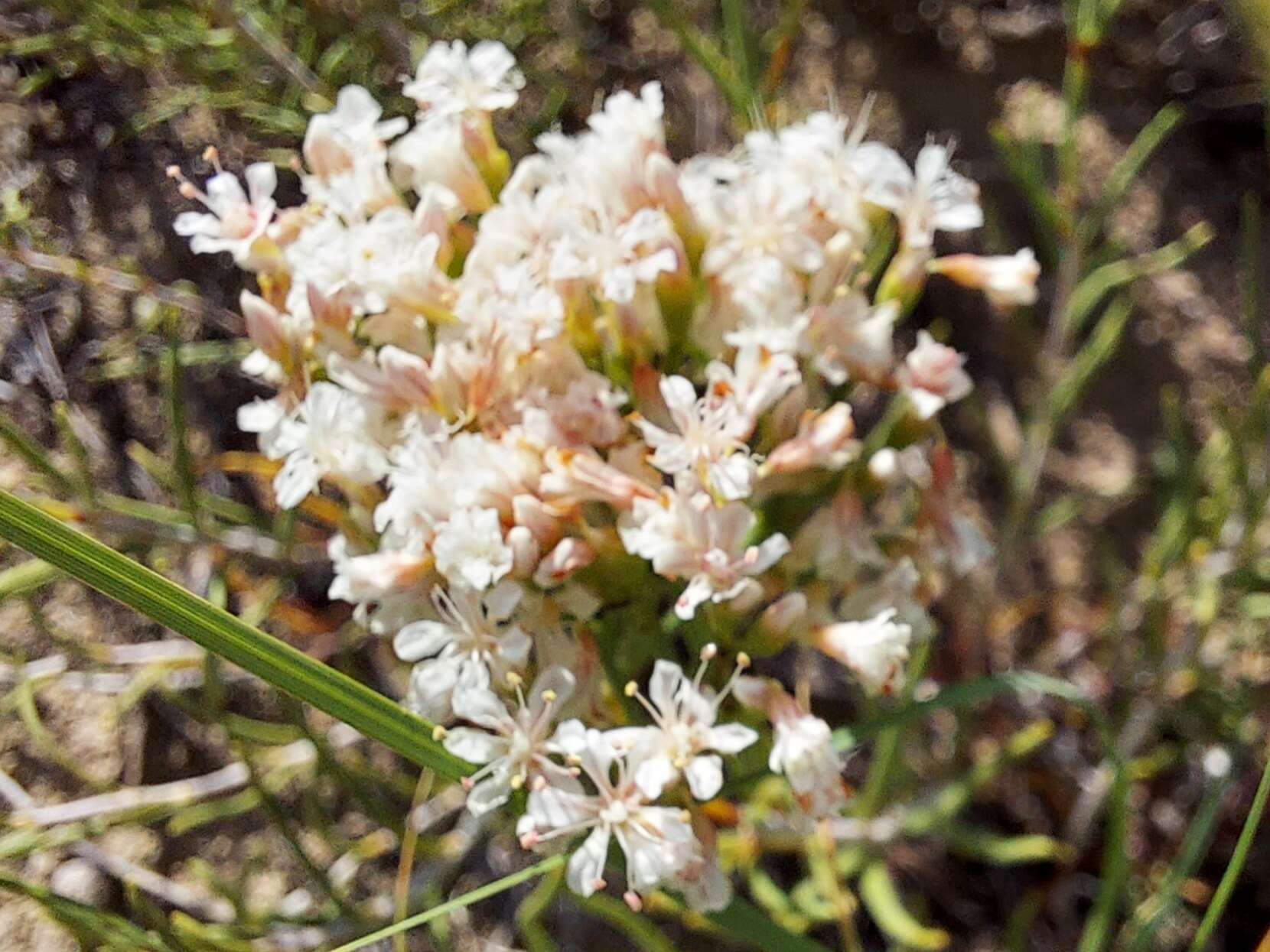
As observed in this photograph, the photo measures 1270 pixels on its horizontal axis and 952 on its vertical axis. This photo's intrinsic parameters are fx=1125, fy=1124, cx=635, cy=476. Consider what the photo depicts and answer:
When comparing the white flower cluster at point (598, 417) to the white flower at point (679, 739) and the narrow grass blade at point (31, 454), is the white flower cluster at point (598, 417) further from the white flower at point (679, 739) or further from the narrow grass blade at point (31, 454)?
the narrow grass blade at point (31, 454)

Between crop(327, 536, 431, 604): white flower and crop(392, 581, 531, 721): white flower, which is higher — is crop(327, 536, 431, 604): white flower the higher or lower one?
the higher one

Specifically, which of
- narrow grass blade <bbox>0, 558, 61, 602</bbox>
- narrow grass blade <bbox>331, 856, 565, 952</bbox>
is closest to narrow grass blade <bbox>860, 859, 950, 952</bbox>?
narrow grass blade <bbox>331, 856, 565, 952</bbox>

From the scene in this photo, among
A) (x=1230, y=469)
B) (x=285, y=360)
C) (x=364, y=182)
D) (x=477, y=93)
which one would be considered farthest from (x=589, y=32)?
(x=1230, y=469)

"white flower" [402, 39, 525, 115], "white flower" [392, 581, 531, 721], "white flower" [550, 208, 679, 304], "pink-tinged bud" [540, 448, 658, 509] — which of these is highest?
"white flower" [402, 39, 525, 115]

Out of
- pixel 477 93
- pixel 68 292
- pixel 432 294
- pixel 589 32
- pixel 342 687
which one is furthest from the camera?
pixel 589 32

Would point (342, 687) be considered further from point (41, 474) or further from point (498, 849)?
point (498, 849)

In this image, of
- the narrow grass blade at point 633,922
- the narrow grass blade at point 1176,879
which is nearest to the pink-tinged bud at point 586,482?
the narrow grass blade at point 633,922

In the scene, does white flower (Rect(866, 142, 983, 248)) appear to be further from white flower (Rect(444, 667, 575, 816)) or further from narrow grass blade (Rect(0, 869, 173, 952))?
narrow grass blade (Rect(0, 869, 173, 952))
